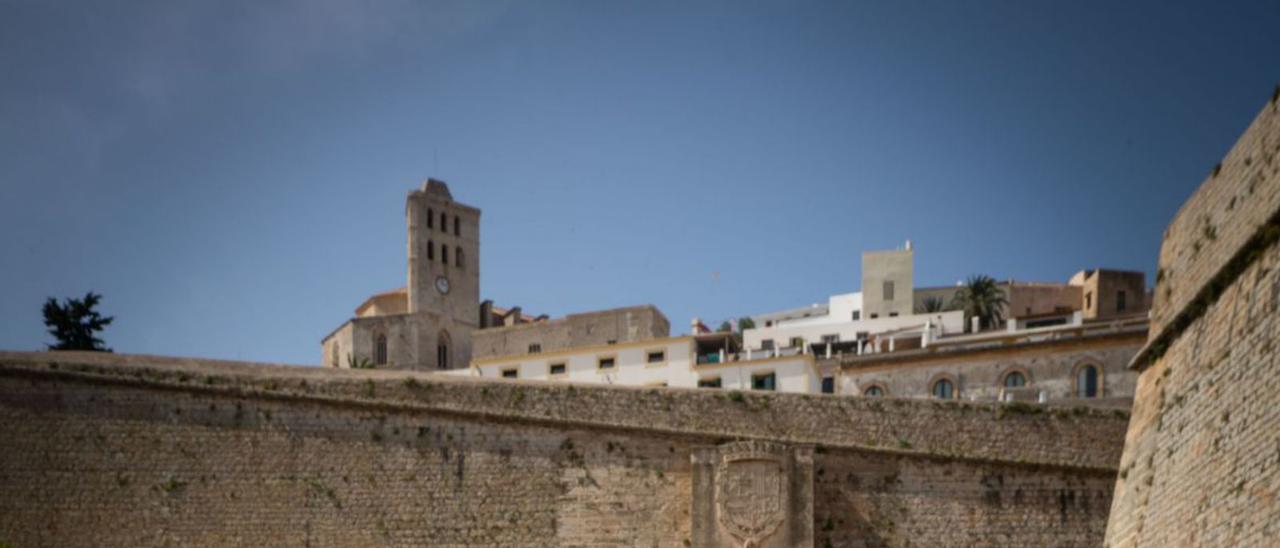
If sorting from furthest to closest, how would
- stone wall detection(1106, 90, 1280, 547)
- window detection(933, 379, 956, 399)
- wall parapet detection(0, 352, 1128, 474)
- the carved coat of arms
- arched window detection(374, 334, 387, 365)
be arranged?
arched window detection(374, 334, 387, 365)
window detection(933, 379, 956, 399)
wall parapet detection(0, 352, 1128, 474)
the carved coat of arms
stone wall detection(1106, 90, 1280, 547)

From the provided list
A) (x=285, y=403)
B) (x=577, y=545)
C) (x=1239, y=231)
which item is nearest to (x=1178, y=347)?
(x=1239, y=231)

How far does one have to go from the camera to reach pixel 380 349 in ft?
181

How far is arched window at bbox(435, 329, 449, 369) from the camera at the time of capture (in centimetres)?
5604

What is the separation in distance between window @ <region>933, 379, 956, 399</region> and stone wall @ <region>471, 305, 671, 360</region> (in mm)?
12444

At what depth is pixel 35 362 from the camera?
84.0 feet

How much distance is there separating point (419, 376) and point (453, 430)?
1236 mm

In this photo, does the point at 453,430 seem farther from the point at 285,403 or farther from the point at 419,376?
the point at 285,403

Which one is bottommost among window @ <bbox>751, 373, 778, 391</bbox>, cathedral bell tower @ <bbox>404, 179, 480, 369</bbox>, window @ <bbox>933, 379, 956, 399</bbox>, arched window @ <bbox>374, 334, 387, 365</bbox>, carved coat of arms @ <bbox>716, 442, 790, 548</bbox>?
carved coat of arms @ <bbox>716, 442, 790, 548</bbox>

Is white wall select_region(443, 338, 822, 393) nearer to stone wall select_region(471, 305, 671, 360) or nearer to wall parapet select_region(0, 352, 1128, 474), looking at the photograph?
stone wall select_region(471, 305, 671, 360)

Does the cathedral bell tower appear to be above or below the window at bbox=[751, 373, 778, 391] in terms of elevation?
above

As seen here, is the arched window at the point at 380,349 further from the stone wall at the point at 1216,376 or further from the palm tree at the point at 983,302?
the stone wall at the point at 1216,376

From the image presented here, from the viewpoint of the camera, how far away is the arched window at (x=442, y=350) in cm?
5604

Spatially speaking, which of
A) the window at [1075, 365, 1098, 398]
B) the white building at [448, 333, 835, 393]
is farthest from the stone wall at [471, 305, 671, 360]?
the window at [1075, 365, 1098, 398]

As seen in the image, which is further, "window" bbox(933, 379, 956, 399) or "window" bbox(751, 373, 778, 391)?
"window" bbox(751, 373, 778, 391)
